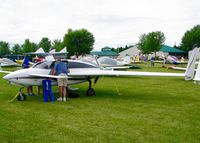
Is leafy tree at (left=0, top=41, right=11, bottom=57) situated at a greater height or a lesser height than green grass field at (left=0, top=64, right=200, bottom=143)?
greater

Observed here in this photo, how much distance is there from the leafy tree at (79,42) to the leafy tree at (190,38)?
4302 cm

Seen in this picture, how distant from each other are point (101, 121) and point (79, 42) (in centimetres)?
7507

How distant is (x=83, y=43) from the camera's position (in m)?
81.6

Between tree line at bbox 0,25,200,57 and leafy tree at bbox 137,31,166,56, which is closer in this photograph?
tree line at bbox 0,25,200,57

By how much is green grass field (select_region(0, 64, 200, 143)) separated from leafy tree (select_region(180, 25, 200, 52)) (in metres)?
101

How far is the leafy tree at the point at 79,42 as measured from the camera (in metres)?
80.1

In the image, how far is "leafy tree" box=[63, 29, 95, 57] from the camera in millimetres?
80062

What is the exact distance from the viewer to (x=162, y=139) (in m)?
5.80

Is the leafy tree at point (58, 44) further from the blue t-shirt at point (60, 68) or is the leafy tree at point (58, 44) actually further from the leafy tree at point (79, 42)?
the blue t-shirt at point (60, 68)

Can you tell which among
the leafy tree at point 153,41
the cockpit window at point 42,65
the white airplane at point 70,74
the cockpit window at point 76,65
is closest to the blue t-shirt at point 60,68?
the white airplane at point 70,74

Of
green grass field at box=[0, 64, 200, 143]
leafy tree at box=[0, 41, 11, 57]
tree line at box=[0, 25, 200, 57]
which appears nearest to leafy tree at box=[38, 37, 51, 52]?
tree line at box=[0, 25, 200, 57]

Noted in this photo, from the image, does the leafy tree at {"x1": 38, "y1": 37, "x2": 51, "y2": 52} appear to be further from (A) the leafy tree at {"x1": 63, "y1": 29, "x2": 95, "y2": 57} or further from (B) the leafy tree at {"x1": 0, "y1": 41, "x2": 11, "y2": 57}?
(A) the leafy tree at {"x1": 63, "y1": 29, "x2": 95, "y2": 57}

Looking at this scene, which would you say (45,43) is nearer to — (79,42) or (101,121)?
(79,42)

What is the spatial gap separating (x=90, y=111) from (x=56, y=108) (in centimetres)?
123
